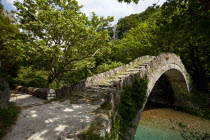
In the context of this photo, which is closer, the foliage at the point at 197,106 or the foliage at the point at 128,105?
the foliage at the point at 128,105

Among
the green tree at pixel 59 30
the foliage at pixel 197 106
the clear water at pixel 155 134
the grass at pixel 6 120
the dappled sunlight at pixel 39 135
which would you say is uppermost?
the green tree at pixel 59 30

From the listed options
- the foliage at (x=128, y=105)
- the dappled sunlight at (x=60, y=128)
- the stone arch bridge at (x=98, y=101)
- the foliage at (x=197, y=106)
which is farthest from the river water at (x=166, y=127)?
the dappled sunlight at (x=60, y=128)

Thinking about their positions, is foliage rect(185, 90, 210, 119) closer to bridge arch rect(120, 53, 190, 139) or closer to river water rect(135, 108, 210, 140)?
bridge arch rect(120, 53, 190, 139)

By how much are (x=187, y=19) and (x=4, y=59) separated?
12.1 metres

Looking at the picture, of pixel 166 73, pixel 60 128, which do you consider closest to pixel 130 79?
pixel 60 128

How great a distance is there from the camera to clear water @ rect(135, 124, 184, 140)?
23.2ft

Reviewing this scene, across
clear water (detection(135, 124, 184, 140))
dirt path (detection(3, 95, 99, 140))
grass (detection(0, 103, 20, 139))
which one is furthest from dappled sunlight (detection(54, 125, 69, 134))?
clear water (detection(135, 124, 184, 140))

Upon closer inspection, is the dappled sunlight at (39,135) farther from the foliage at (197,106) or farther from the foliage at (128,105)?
the foliage at (197,106)

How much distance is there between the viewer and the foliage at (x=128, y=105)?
4.02 meters

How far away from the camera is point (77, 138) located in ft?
7.91

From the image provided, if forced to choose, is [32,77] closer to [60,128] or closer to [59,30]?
[59,30]

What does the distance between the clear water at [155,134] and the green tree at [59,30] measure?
21.7 ft

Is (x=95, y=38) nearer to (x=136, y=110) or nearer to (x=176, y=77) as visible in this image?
(x=136, y=110)

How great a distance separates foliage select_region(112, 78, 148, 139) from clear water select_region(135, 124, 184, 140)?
3.08m
